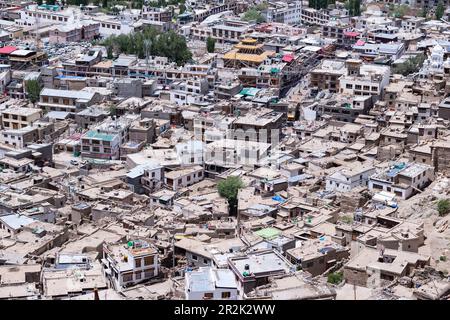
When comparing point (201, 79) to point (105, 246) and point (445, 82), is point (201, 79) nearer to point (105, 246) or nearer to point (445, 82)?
point (445, 82)

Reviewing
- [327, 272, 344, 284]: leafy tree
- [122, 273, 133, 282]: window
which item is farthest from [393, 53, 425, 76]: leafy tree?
[122, 273, 133, 282]: window

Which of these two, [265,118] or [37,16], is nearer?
[265,118]

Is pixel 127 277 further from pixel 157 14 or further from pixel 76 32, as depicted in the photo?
pixel 157 14

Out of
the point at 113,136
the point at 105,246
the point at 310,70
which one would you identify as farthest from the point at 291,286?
the point at 310,70

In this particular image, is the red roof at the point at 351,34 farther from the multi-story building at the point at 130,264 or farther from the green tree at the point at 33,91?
the multi-story building at the point at 130,264

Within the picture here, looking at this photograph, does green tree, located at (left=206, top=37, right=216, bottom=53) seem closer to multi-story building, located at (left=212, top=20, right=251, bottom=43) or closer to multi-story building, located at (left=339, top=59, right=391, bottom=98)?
multi-story building, located at (left=212, top=20, right=251, bottom=43)
